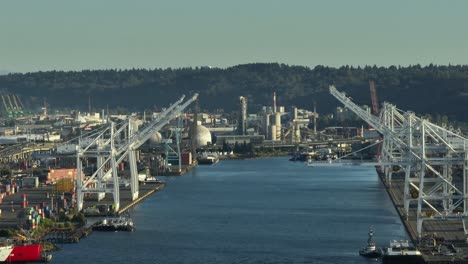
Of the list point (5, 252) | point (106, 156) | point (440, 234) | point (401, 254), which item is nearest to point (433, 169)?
point (440, 234)

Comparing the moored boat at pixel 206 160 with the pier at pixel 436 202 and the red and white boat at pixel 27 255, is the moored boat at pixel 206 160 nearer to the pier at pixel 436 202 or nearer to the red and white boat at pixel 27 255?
the pier at pixel 436 202

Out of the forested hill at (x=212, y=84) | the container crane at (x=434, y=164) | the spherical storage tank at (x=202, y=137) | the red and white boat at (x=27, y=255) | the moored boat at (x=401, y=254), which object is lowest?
the moored boat at (x=401, y=254)

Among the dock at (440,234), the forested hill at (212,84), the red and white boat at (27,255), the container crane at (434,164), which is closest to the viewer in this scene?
the dock at (440,234)

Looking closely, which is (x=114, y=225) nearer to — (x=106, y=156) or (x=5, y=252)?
(x=5, y=252)

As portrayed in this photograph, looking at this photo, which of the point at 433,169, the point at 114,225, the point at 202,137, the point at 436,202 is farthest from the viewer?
the point at 202,137

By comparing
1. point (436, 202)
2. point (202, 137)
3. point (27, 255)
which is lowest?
point (27, 255)

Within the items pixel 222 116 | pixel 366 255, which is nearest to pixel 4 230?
pixel 366 255

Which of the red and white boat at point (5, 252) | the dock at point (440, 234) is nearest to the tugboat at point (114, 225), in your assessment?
the red and white boat at point (5, 252)
